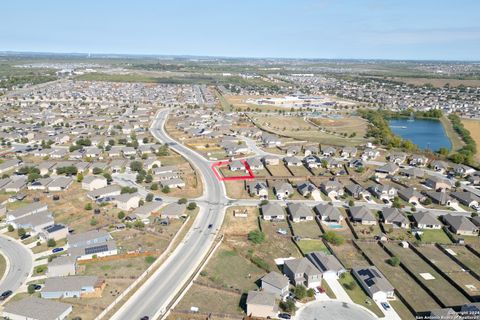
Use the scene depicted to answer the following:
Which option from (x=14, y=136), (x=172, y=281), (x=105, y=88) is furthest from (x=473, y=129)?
(x=105, y=88)

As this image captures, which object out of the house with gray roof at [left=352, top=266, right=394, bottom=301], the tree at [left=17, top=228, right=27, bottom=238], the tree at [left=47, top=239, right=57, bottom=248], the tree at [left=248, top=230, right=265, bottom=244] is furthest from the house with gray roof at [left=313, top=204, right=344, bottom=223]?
the tree at [left=17, top=228, right=27, bottom=238]

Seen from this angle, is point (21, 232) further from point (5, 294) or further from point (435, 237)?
point (435, 237)

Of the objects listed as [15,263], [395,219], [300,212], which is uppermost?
[300,212]

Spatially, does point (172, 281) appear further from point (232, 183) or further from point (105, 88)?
point (105, 88)

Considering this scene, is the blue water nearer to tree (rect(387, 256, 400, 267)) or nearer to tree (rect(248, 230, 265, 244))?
tree (rect(387, 256, 400, 267))

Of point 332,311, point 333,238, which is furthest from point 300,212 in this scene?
point 332,311
